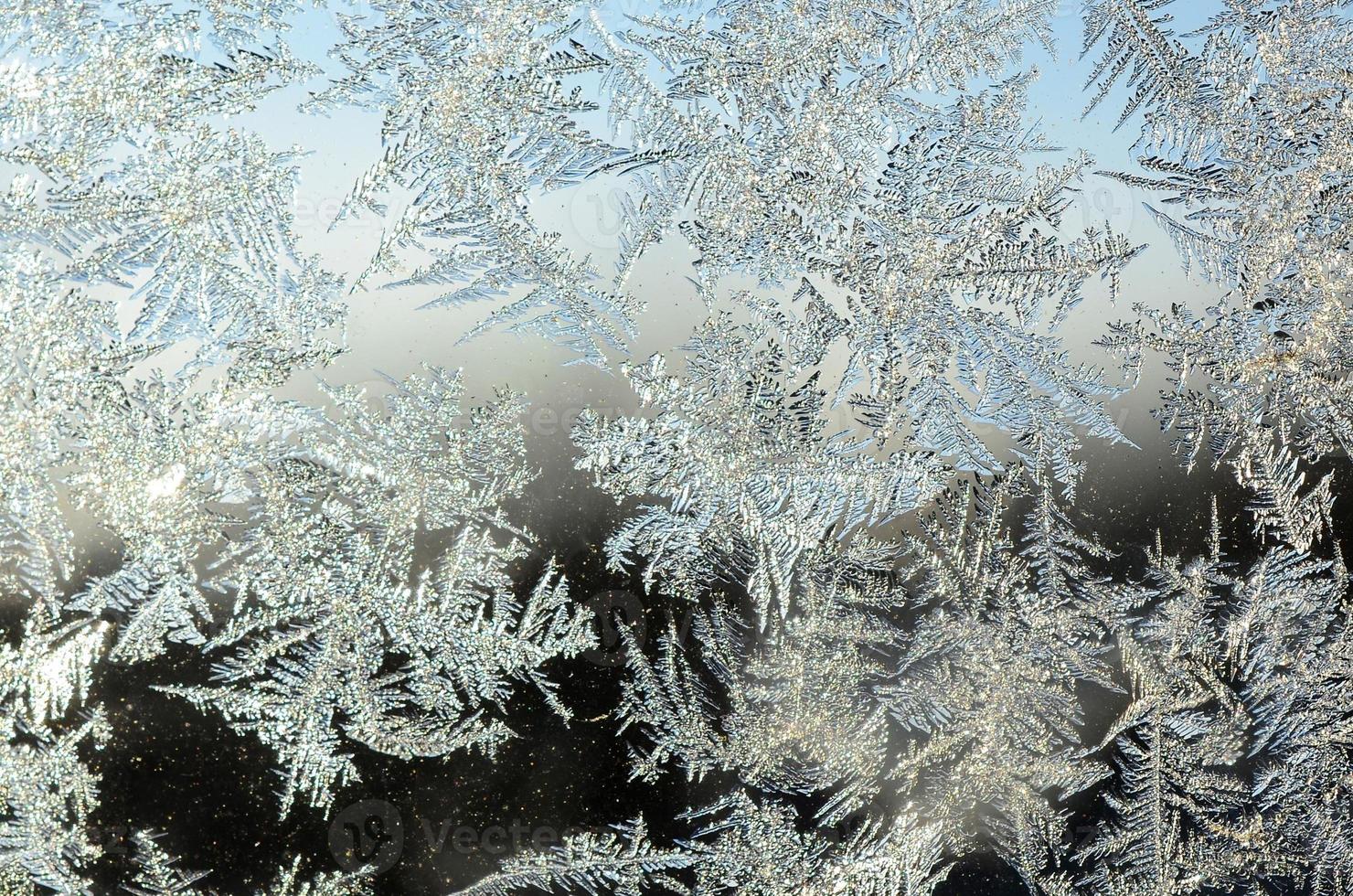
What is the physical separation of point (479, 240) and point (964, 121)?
25 centimetres

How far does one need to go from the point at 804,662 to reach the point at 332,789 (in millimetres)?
240

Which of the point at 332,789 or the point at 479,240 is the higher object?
the point at 479,240

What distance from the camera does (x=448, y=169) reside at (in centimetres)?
46

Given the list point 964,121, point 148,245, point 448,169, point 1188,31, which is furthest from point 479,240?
point 1188,31

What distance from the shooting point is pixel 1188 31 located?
0.51 meters

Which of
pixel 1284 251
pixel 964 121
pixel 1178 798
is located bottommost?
pixel 1178 798

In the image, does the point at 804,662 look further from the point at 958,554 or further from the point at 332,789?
the point at 332,789

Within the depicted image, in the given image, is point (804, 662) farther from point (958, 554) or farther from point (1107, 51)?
point (1107, 51)

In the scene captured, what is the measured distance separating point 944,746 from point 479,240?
1.16 ft

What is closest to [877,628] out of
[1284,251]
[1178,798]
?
[1178,798]

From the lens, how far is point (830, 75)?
18.9 inches

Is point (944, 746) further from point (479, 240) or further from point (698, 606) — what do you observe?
point (479, 240)

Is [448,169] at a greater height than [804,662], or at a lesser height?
greater

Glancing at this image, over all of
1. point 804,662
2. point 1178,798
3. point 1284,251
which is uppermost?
point 1284,251
